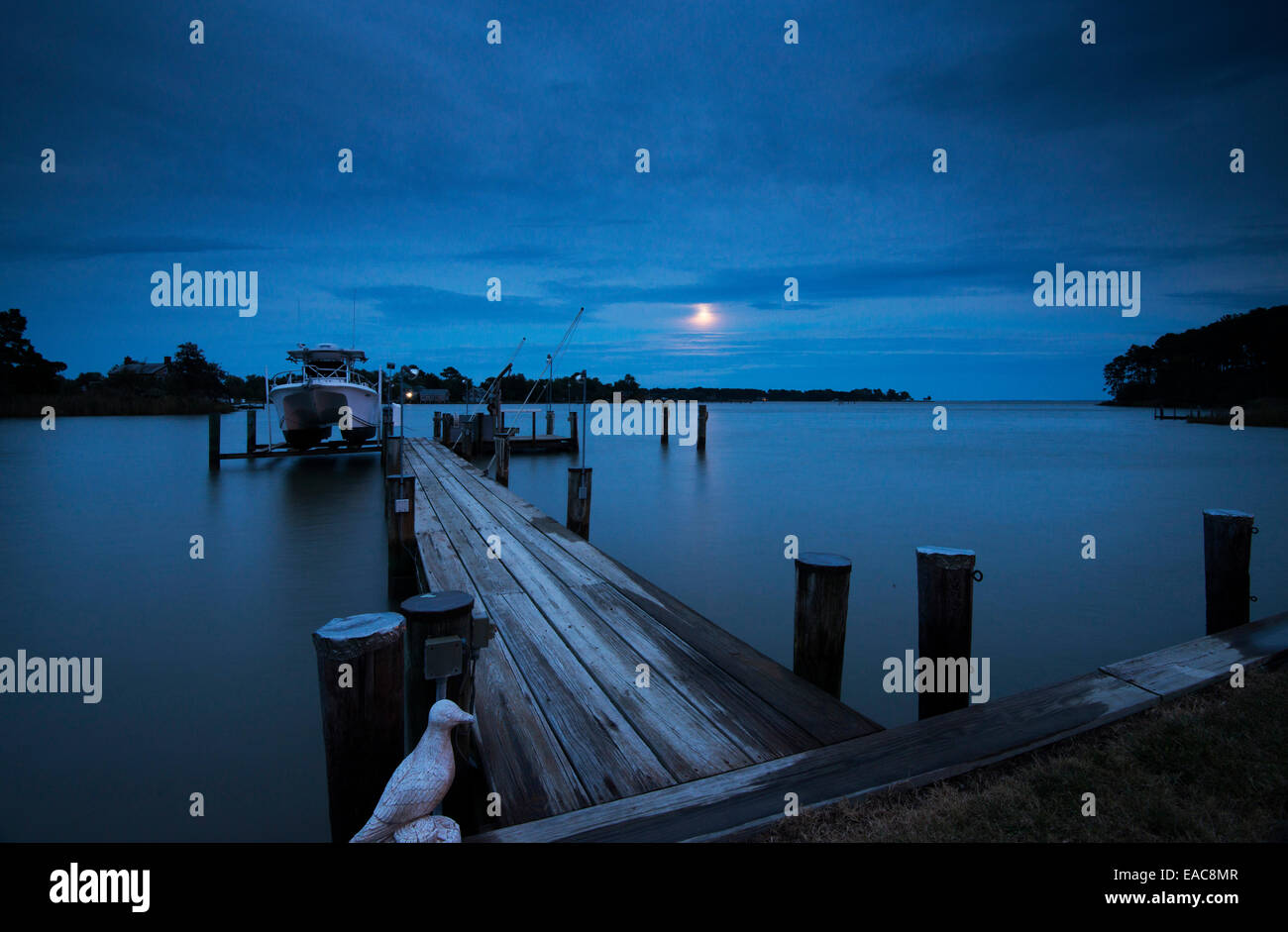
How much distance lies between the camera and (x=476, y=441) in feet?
113

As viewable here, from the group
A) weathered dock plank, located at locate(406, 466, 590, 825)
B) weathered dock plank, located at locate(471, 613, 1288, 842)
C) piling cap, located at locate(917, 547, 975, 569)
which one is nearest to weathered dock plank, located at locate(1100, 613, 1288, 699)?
weathered dock plank, located at locate(471, 613, 1288, 842)

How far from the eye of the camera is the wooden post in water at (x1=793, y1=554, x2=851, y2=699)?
17.7 feet

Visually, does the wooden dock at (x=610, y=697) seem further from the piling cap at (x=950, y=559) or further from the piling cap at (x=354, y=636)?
the piling cap at (x=950, y=559)

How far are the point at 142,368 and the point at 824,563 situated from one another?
489 feet

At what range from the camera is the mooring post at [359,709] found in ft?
10.1

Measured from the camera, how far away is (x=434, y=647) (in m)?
3.22

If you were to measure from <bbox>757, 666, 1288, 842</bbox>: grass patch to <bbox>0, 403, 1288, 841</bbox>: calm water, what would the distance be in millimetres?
3218

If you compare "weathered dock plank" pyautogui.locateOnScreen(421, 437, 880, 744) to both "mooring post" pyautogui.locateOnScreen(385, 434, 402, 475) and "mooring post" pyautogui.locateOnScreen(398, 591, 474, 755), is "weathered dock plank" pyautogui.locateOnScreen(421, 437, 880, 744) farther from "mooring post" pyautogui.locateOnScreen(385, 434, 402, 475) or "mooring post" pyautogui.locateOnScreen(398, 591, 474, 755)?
"mooring post" pyautogui.locateOnScreen(385, 434, 402, 475)

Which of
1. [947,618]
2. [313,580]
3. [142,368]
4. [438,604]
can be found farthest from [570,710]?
[142,368]

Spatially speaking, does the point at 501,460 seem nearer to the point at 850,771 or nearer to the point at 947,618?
the point at 947,618

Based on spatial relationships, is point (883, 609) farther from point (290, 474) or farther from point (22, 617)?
point (290, 474)

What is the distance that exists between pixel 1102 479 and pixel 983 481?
5.10 metres

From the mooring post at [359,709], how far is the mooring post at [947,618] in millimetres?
3941
